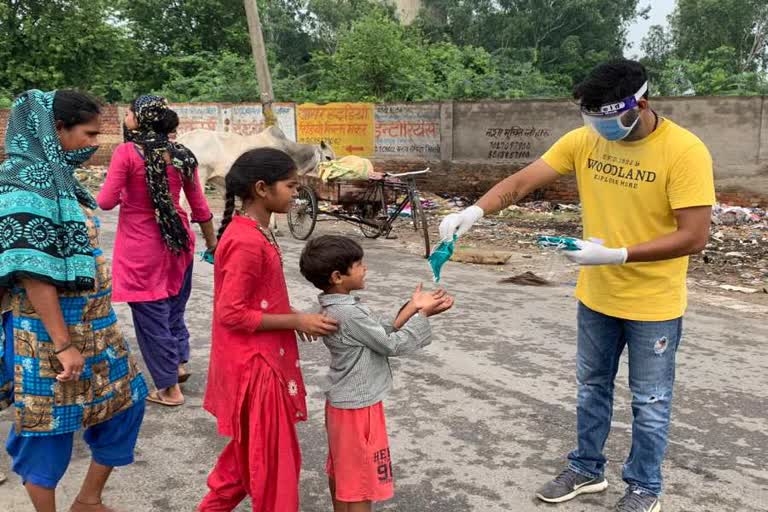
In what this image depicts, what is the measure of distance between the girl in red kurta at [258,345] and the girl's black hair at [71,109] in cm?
53

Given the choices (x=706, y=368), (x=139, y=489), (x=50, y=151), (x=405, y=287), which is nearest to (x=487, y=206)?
(x=50, y=151)

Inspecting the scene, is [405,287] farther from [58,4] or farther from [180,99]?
[58,4]

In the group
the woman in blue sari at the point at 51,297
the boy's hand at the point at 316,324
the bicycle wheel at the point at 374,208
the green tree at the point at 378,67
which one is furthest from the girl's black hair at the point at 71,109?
the green tree at the point at 378,67

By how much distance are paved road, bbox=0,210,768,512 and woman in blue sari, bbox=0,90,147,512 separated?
64cm

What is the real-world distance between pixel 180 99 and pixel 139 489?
19.3 metres

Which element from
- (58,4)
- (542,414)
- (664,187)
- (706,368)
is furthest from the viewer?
(58,4)

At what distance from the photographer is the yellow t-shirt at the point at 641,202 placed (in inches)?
101

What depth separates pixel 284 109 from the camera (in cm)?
1602

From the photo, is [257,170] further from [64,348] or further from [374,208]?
[374,208]

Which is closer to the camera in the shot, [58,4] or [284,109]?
[284,109]

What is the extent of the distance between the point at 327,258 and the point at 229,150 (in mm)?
8750

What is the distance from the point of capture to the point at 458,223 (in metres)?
2.85

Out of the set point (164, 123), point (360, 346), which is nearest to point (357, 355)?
point (360, 346)

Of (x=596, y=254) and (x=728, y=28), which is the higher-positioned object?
(x=728, y=28)
